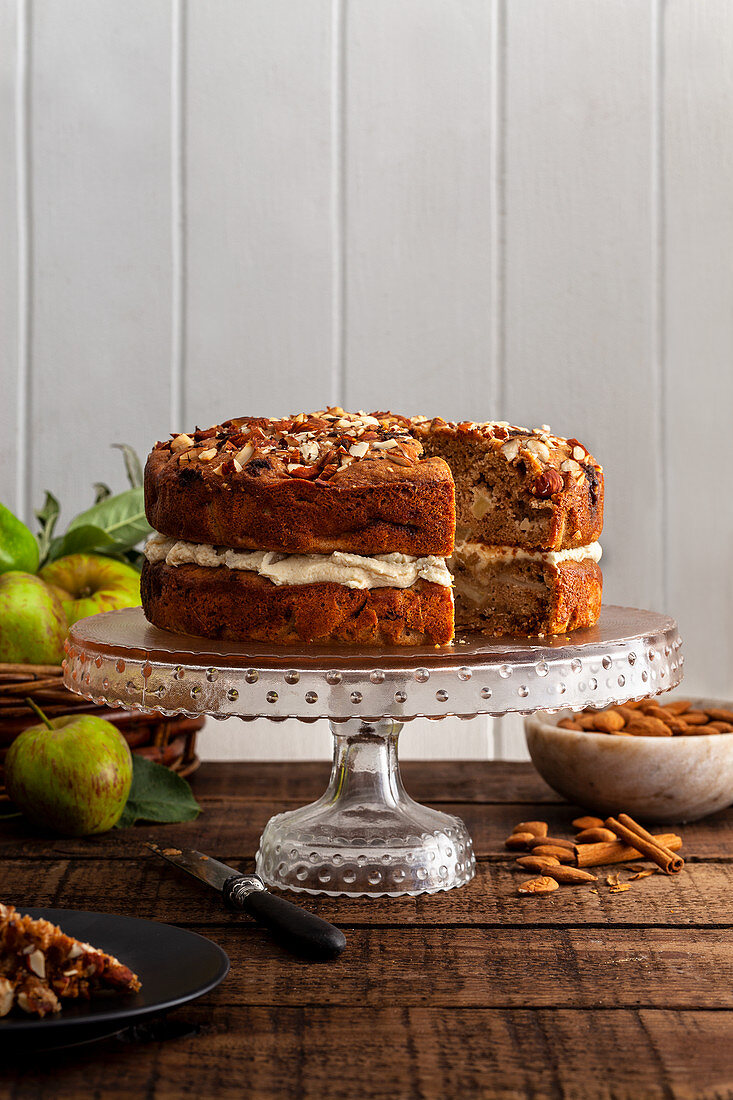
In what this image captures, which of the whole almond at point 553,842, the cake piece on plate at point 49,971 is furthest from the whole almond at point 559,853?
the cake piece on plate at point 49,971

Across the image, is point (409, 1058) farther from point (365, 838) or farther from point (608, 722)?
point (608, 722)

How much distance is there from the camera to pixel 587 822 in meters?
1.63

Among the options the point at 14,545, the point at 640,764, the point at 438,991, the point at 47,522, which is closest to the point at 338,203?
the point at 47,522

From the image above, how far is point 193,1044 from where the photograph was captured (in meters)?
1.01

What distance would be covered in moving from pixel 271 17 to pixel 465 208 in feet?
1.81

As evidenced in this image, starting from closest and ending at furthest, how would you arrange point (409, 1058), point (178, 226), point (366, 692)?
point (409, 1058)
point (366, 692)
point (178, 226)

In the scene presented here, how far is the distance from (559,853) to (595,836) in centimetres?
7

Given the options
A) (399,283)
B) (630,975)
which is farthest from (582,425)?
(630,975)

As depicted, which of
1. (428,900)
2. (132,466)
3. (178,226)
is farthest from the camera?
(178,226)

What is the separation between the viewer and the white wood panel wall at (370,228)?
244 cm

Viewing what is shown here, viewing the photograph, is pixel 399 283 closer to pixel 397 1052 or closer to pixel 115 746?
pixel 115 746

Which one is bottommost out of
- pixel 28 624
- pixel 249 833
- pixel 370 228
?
pixel 249 833

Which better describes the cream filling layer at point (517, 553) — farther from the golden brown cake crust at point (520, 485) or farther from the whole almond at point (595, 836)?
the whole almond at point (595, 836)

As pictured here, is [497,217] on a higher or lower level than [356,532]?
higher
